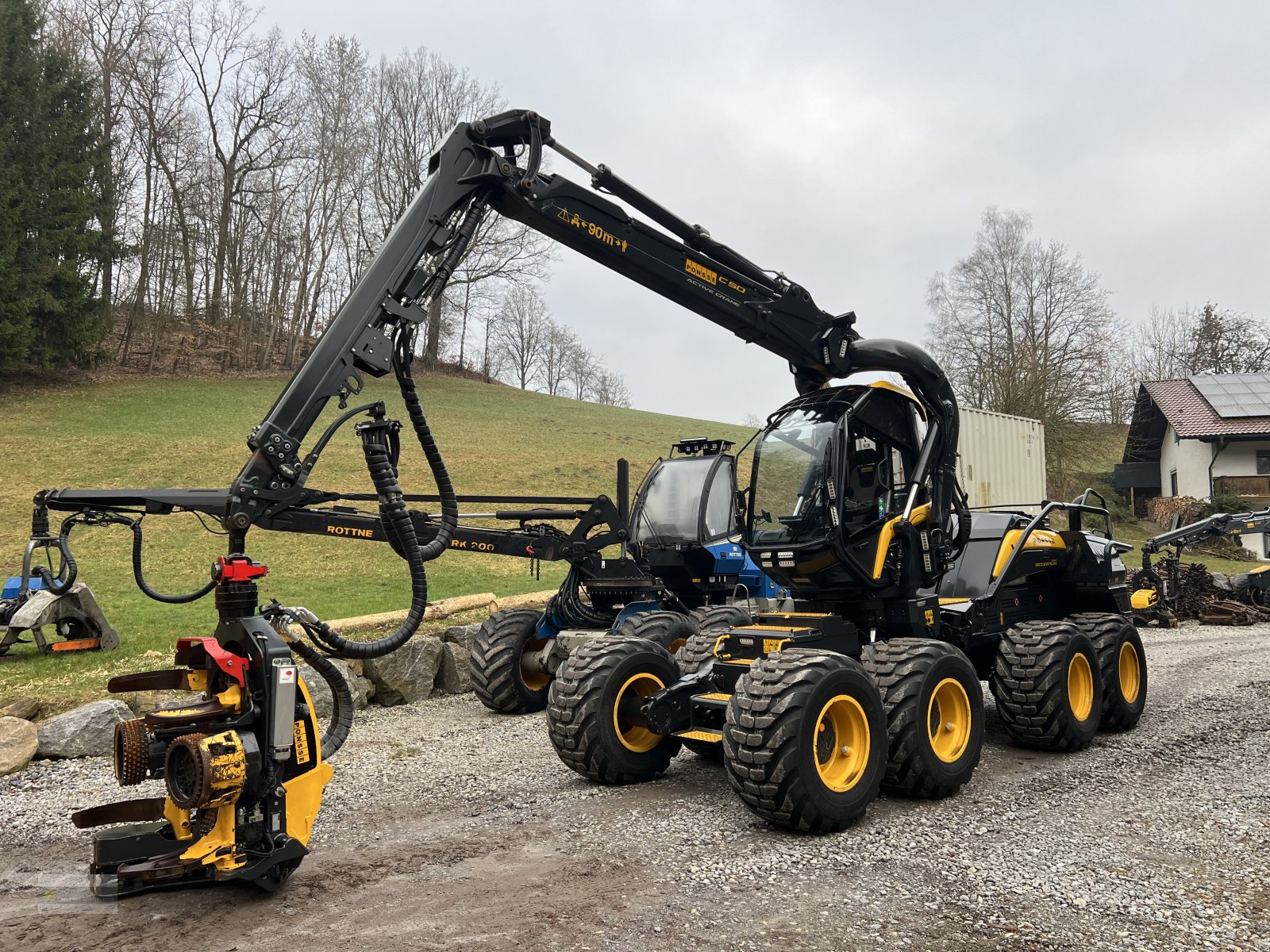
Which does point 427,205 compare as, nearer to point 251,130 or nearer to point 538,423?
point 538,423

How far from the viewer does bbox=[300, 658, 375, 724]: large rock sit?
8.47 meters

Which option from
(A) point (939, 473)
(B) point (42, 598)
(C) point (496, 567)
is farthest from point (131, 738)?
(C) point (496, 567)

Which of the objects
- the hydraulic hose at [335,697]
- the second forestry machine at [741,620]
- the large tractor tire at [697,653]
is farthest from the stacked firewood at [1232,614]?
the hydraulic hose at [335,697]

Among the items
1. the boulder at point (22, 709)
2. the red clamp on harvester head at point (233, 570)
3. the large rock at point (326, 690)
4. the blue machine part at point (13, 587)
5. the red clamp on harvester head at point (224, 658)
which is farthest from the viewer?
the blue machine part at point (13, 587)

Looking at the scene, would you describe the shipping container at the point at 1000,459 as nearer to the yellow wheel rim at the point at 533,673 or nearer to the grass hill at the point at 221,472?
the grass hill at the point at 221,472

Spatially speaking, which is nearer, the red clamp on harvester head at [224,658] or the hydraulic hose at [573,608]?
the red clamp on harvester head at [224,658]

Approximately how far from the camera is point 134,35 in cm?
3700

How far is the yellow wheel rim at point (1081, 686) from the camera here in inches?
287

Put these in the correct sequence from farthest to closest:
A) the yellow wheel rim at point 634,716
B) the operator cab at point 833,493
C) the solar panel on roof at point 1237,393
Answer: the solar panel on roof at point 1237,393 → the operator cab at point 833,493 → the yellow wheel rim at point 634,716

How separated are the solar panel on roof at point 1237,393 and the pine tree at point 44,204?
3942cm

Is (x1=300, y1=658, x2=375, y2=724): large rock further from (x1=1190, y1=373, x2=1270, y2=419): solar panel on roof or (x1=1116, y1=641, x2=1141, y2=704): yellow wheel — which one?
(x1=1190, y1=373, x2=1270, y2=419): solar panel on roof

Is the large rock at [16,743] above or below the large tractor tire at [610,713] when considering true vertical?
below

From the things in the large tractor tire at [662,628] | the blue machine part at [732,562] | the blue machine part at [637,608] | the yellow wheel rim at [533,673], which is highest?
the blue machine part at [732,562]

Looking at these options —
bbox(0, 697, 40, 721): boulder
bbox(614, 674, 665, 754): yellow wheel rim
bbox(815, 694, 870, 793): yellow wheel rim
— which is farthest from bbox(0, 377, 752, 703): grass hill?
bbox(815, 694, 870, 793): yellow wheel rim
